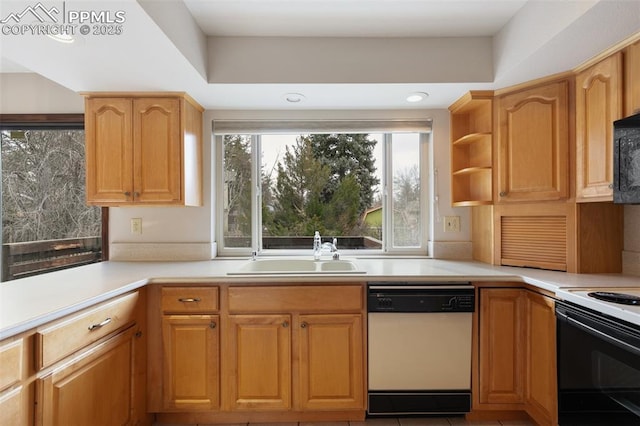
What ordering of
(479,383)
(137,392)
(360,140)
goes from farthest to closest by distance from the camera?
(360,140), (479,383), (137,392)

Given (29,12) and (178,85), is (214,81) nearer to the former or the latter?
(178,85)

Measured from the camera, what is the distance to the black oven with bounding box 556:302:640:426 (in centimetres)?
117

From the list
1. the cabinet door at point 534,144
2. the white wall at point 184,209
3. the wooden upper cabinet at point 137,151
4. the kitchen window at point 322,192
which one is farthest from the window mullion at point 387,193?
the wooden upper cabinet at point 137,151

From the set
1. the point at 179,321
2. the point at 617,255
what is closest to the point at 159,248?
the point at 179,321

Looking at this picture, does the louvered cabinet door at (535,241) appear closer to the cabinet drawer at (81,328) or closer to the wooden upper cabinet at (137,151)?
the wooden upper cabinet at (137,151)

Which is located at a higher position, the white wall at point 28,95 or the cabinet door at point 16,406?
the white wall at point 28,95

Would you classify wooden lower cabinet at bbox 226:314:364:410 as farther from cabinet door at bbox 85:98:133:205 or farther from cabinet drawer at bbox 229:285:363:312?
cabinet door at bbox 85:98:133:205

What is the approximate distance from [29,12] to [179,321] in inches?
63.6

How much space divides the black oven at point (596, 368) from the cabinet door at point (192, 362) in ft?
5.93

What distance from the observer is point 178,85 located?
201 cm

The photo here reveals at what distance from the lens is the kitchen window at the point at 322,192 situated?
8.61 feet

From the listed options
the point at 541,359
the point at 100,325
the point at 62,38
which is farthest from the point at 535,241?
the point at 62,38

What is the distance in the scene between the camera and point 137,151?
2.13 metres

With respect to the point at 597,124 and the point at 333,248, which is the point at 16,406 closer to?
the point at 333,248
